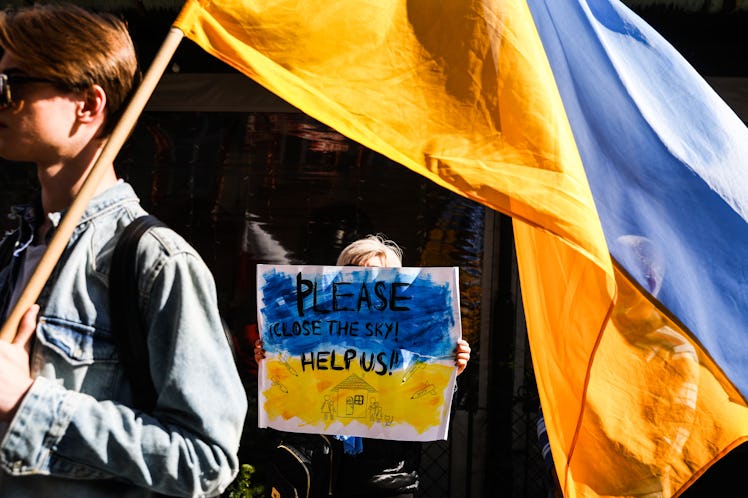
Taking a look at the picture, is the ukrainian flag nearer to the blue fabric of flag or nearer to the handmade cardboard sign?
the blue fabric of flag

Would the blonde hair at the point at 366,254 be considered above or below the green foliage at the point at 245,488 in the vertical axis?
above

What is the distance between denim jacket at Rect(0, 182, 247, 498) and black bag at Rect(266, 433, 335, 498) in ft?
6.63

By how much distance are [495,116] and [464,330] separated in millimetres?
4498

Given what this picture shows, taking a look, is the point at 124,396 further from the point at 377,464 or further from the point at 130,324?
the point at 377,464

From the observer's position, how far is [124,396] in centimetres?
160

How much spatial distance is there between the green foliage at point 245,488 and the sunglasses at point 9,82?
450 centimetres

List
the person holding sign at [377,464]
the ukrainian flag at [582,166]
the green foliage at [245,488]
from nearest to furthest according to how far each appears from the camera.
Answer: the ukrainian flag at [582,166]
the person holding sign at [377,464]
the green foliage at [245,488]

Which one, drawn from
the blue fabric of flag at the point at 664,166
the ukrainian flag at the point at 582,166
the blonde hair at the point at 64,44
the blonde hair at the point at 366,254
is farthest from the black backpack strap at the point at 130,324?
the blonde hair at the point at 366,254

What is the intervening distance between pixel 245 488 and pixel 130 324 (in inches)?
180

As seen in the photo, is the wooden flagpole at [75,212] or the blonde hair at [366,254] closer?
the wooden flagpole at [75,212]

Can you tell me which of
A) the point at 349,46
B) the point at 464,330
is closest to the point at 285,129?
the point at 464,330

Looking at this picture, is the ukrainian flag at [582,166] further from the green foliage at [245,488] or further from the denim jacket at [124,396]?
the green foliage at [245,488]

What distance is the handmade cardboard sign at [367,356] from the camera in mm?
3621

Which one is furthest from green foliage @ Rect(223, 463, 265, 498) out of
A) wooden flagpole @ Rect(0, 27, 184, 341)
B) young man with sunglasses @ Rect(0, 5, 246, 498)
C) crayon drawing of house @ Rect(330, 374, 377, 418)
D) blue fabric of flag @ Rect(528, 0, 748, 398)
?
wooden flagpole @ Rect(0, 27, 184, 341)
